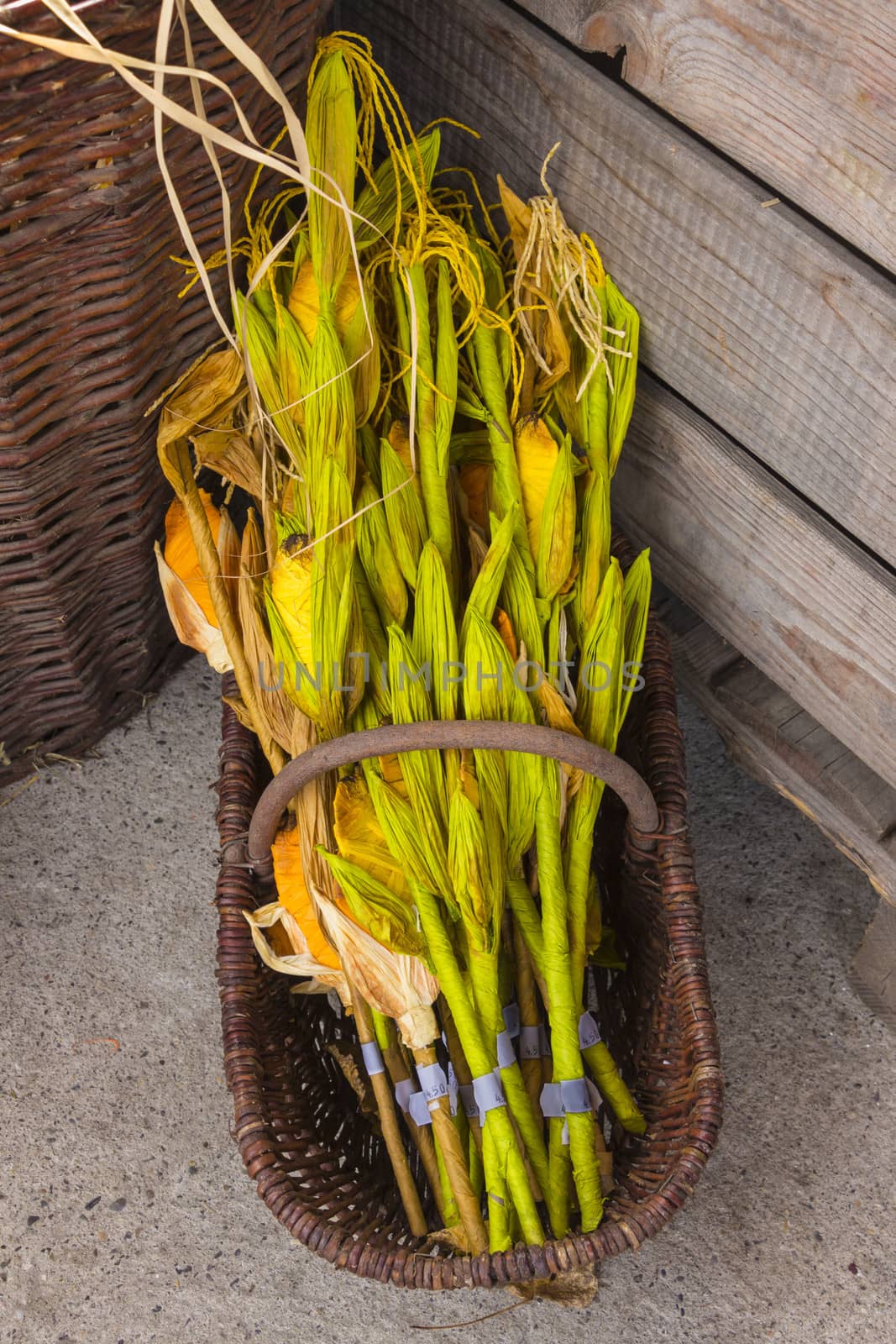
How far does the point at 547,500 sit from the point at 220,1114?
0.72m

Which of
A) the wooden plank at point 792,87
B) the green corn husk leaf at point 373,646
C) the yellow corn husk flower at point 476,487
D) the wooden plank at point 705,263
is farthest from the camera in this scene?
the yellow corn husk flower at point 476,487

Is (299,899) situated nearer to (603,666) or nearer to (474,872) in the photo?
(474,872)

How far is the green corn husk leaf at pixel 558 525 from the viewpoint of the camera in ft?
3.40

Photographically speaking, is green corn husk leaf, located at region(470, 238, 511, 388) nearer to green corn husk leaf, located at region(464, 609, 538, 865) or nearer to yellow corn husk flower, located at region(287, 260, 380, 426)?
yellow corn husk flower, located at region(287, 260, 380, 426)

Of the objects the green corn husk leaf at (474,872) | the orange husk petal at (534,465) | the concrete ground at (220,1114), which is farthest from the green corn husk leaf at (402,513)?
the concrete ground at (220,1114)

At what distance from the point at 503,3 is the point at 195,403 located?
492 mm

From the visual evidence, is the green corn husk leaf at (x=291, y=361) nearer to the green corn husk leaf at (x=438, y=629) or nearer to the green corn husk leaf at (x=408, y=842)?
the green corn husk leaf at (x=438, y=629)

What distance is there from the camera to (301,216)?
107 centimetres

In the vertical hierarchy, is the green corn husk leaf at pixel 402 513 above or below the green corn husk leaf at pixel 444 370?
below

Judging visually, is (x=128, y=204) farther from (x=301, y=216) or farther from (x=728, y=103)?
(x=728, y=103)

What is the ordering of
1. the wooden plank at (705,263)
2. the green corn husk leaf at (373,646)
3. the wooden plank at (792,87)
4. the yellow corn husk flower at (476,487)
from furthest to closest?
the yellow corn husk flower at (476,487), the green corn husk leaf at (373,646), the wooden plank at (705,263), the wooden plank at (792,87)

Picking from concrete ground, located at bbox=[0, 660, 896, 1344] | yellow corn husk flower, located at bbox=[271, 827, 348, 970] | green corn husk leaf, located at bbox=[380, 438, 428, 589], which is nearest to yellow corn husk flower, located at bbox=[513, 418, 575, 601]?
green corn husk leaf, located at bbox=[380, 438, 428, 589]

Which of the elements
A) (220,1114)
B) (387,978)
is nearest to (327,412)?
(387,978)

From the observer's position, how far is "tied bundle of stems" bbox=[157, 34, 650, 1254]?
1.01 meters
